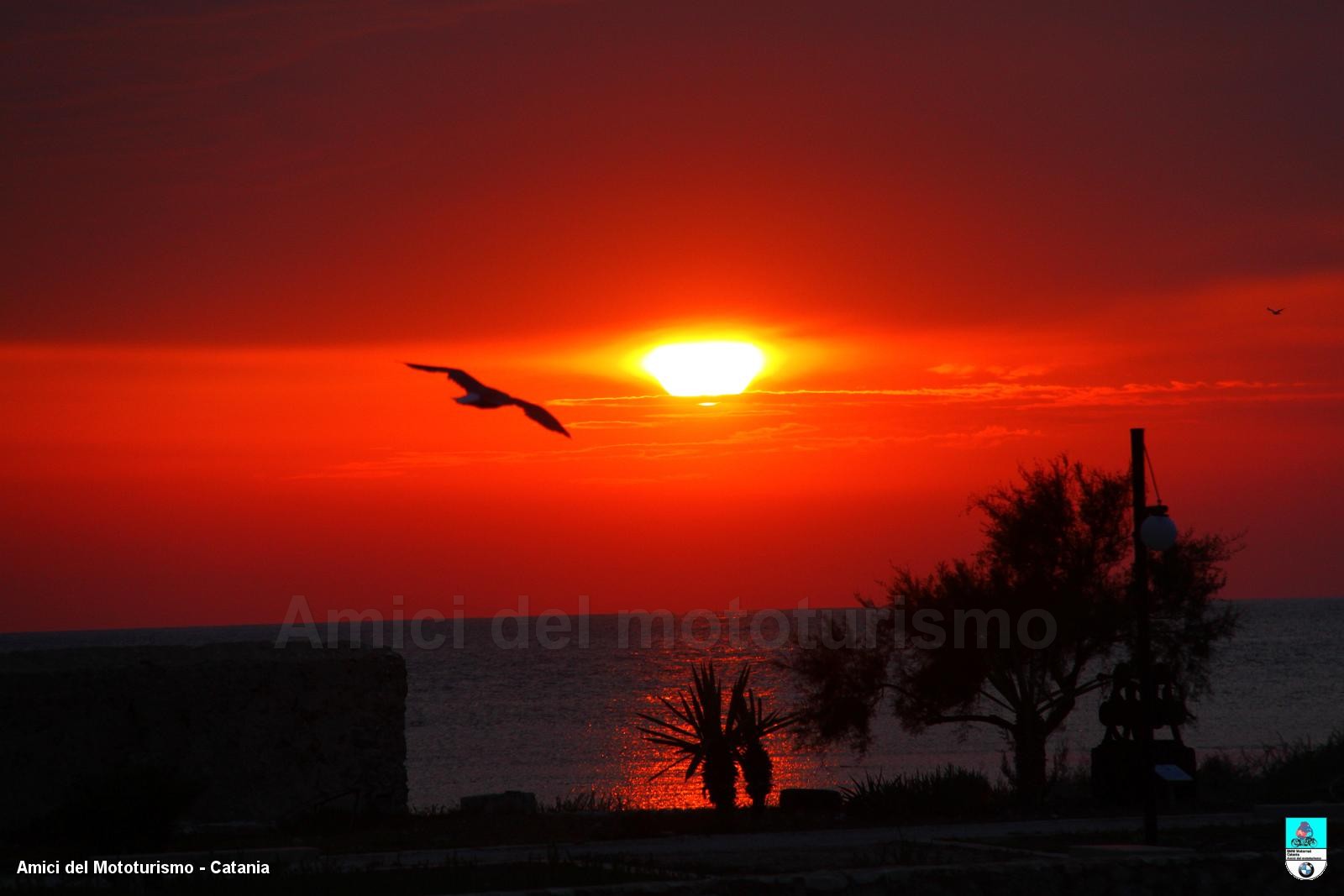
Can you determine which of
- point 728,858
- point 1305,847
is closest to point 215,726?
point 728,858

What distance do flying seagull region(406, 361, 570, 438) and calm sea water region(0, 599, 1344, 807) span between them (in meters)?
19.1

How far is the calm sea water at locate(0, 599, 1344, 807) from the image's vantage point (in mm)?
52125

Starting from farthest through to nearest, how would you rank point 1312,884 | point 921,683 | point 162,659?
point 921,683, point 162,659, point 1312,884

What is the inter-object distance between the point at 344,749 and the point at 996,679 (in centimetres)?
1162

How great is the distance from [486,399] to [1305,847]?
10.1 meters

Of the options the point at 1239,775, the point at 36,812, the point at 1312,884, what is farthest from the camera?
the point at 1239,775

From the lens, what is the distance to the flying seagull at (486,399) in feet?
32.4

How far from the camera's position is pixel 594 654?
154m

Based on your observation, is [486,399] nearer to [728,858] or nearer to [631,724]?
[728,858]

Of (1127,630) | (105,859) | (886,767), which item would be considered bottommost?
(886,767)

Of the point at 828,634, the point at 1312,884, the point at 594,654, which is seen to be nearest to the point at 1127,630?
the point at 828,634

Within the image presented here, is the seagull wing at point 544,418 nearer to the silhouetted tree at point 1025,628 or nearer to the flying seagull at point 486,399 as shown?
the flying seagull at point 486,399

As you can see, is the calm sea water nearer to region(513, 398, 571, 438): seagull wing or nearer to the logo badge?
the logo badge

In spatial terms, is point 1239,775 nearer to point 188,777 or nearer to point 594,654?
point 188,777
